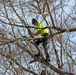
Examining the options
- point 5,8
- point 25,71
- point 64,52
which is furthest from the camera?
point 64,52

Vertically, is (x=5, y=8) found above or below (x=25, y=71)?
above

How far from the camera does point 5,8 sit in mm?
8625

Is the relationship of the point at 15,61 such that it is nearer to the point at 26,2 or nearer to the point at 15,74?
the point at 15,74

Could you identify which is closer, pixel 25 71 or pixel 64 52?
pixel 25 71

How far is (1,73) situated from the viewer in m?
9.72

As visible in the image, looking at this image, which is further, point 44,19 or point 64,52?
point 64,52

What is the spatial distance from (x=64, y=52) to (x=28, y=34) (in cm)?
170

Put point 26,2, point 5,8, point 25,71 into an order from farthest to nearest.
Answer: point 25,71
point 5,8
point 26,2

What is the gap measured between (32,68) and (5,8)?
2.23 metres

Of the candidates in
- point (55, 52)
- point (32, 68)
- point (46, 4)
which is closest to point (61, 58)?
point (55, 52)


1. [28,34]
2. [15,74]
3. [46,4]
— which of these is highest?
[46,4]

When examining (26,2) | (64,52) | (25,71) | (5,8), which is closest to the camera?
(26,2)

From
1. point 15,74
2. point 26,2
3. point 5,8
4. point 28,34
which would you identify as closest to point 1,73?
point 15,74

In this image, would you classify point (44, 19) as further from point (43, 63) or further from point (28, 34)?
point (43, 63)
